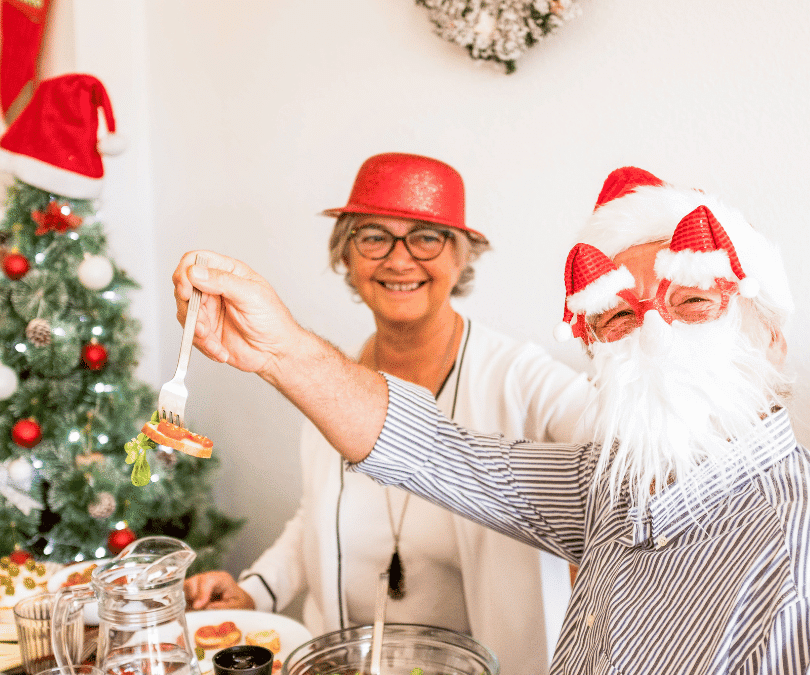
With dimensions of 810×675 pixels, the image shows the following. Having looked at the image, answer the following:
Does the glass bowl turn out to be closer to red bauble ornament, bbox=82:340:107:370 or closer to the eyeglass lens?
the eyeglass lens

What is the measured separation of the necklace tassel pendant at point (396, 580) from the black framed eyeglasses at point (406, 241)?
2.22ft

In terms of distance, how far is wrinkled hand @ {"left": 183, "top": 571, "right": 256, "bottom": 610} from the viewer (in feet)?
4.71

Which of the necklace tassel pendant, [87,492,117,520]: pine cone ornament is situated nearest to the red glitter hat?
the necklace tassel pendant

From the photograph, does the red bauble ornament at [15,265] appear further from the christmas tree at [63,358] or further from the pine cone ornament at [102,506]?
the pine cone ornament at [102,506]

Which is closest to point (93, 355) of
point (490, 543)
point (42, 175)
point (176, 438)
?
point (42, 175)

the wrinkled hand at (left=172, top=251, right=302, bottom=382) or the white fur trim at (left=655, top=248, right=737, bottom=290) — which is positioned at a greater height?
the white fur trim at (left=655, top=248, right=737, bottom=290)

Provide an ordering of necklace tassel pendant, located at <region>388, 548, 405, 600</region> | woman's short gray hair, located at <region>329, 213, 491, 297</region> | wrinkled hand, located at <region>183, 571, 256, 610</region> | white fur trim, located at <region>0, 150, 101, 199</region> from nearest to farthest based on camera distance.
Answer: wrinkled hand, located at <region>183, 571, 256, 610</region> → necklace tassel pendant, located at <region>388, 548, 405, 600</region> → woman's short gray hair, located at <region>329, 213, 491, 297</region> → white fur trim, located at <region>0, 150, 101, 199</region>

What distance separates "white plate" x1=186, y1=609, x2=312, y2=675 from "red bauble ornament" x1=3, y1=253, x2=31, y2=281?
1394mm

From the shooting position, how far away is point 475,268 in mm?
1987

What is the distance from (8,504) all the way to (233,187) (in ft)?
4.10

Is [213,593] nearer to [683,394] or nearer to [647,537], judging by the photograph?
[647,537]

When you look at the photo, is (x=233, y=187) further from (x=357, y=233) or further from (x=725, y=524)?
(x=725, y=524)

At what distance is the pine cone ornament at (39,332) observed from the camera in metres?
2.22

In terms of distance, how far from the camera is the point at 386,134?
2.15 meters
